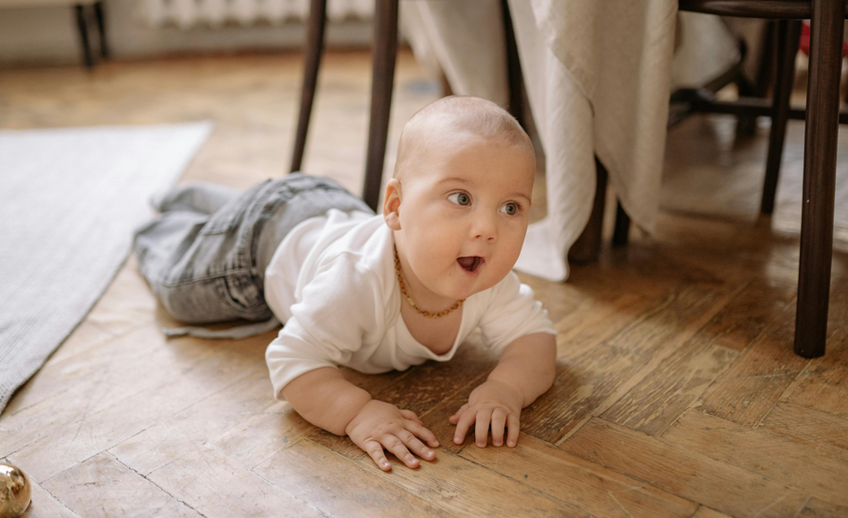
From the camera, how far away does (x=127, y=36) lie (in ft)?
10.3

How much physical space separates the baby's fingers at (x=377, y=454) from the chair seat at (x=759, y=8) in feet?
1.91

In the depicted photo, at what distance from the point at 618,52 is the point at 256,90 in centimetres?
177

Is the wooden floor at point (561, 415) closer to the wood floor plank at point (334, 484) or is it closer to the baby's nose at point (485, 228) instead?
the wood floor plank at point (334, 484)

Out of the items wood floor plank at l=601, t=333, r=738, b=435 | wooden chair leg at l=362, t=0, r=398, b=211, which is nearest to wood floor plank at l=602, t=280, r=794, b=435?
wood floor plank at l=601, t=333, r=738, b=435

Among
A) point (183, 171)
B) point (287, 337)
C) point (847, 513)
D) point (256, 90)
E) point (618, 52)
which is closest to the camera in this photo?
point (847, 513)

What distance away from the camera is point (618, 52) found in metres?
0.87

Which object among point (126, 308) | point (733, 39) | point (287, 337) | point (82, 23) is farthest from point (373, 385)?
point (82, 23)

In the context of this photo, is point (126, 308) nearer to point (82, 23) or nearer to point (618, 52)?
point (618, 52)

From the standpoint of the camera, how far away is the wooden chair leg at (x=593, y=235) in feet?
3.22

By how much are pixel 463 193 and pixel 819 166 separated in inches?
15.1

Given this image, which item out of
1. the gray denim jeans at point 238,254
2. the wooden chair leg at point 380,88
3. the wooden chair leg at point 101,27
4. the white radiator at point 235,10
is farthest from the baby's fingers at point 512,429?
the wooden chair leg at point 101,27

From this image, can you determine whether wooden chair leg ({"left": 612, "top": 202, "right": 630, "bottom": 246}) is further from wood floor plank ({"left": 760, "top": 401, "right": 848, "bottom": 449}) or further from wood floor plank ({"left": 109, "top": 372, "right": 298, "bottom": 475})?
wood floor plank ({"left": 109, "top": 372, "right": 298, "bottom": 475})

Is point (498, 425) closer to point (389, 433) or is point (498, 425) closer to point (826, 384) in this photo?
point (389, 433)

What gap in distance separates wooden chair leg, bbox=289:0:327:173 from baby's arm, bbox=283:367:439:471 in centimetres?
58
